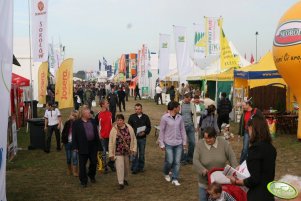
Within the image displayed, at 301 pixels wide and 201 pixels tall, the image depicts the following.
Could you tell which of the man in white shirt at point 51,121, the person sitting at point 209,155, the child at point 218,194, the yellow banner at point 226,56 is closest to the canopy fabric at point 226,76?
the yellow banner at point 226,56

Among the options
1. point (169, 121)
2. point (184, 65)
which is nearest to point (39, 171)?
point (169, 121)

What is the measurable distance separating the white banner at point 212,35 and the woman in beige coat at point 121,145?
55.3 feet

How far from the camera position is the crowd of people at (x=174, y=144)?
13.3ft

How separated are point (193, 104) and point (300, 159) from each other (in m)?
3.30

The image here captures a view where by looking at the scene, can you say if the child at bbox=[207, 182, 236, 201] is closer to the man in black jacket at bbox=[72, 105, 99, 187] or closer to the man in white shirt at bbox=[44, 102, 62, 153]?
the man in black jacket at bbox=[72, 105, 99, 187]

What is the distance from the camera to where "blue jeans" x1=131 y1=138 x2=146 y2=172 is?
938 centimetres

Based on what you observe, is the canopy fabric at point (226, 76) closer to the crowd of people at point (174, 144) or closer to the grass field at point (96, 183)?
the grass field at point (96, 183)

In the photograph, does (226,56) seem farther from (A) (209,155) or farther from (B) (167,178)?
(A) (209,155)

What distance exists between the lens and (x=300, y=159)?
36.8ft

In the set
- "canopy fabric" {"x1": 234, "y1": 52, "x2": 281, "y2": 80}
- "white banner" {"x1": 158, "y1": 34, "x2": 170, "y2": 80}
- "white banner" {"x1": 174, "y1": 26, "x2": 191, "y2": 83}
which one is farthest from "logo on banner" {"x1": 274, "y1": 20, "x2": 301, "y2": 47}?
"white banner" {"x1": 158, "y1": 34, "x2": 170, "y2": 80}

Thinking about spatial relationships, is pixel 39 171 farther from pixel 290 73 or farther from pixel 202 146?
pixel 290 73

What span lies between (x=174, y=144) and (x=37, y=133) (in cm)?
640

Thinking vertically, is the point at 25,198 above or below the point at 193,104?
below

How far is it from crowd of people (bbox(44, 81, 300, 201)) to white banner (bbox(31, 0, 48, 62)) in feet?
15.9
